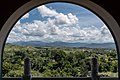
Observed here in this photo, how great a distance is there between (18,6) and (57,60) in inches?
78.3

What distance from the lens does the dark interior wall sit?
2.88 m

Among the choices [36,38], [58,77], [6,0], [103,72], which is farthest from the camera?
[103,72]

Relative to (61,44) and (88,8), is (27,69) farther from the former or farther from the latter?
(88,8)

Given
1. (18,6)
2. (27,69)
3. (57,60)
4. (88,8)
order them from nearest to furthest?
(18,6)
(88,8)
(57,60)
(27,69)

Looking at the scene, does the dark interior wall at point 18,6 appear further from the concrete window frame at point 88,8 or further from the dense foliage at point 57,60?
the dense foliage at point 57,60

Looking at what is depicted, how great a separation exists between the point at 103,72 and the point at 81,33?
0.92m

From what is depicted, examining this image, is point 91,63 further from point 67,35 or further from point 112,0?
point 112,0

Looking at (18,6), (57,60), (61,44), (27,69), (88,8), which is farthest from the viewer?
(27,69)

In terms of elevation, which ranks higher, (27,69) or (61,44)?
(61,44)

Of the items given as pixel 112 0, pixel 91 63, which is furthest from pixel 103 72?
pixel 112 0

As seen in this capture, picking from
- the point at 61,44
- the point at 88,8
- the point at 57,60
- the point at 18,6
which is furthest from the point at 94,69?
the point at 18,6

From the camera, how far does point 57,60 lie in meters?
4.71

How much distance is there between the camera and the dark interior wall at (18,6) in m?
2.88

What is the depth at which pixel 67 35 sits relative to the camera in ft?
15.3
